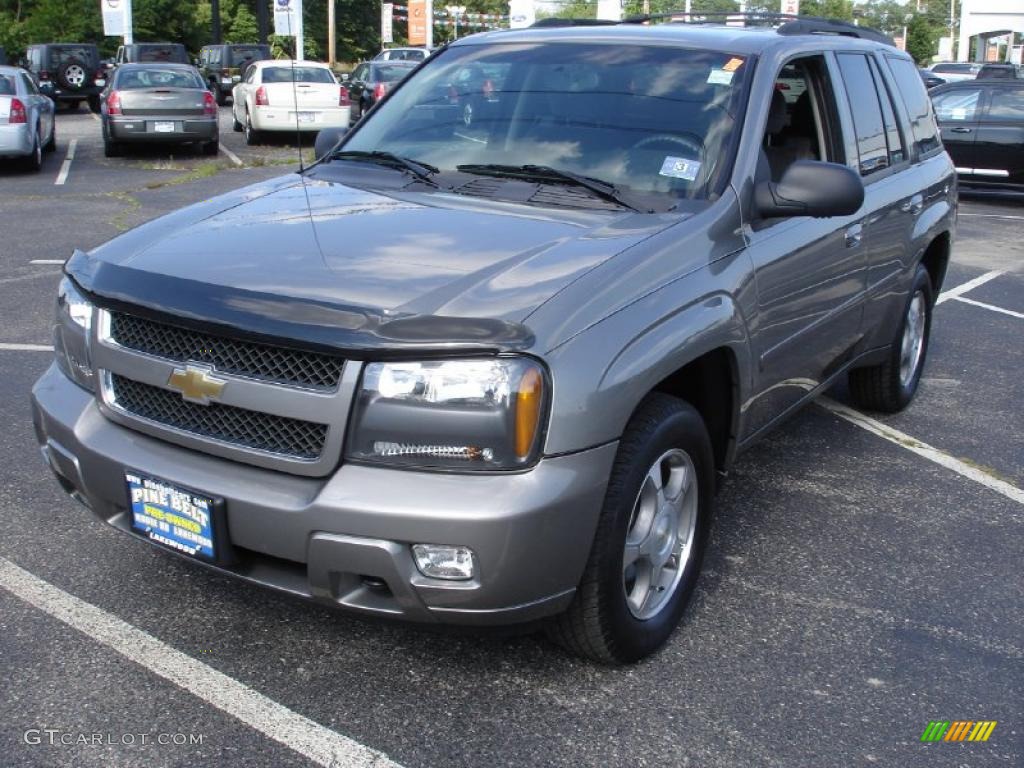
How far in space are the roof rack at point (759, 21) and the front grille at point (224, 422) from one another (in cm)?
264

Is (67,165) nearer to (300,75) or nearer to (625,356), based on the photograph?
(300,75)

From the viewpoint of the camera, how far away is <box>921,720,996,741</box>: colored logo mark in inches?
121

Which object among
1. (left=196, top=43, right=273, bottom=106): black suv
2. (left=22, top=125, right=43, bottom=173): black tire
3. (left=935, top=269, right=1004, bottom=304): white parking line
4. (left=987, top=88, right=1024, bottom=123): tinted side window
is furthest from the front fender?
(left=196, top=43, right=273, bottom=106): black suv

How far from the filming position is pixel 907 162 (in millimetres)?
5469

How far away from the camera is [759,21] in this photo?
5062 mm

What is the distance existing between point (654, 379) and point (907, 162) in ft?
9.79

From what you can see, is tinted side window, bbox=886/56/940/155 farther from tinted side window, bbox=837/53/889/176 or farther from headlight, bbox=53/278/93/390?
headlight, bbox=53/278/93/390

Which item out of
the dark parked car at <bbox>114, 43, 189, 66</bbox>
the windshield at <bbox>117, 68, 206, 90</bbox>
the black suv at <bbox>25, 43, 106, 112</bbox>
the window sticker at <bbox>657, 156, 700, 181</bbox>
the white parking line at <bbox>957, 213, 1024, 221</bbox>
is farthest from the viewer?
the dark parked car at <bbox>114, 43, 189, 66</bbox>

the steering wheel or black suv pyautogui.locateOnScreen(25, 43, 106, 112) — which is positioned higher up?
black suv pyautogui.locateOnScreen(25, 43, 106, 112)

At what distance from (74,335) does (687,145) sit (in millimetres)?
2097

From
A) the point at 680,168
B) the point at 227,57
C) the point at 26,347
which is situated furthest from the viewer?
the point at 227,57

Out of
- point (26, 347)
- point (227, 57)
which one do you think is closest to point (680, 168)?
point (26, 347)

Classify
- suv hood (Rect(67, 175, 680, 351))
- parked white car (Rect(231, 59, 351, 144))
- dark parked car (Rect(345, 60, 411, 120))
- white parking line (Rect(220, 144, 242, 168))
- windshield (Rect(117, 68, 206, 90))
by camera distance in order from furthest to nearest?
1. dark parked car (Rect(345, 60, 411, 120))
2. parked white car (Rect(231, 59, 351, 144))
3. windshield (Rect(117, 68, 206, 90))
4. white parking line (Rect(220, 144, 242, 168))
5. suv hood (Rect(67, 175, 680, 351))

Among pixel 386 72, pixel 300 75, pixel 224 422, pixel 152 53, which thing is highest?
pixel 152 53
